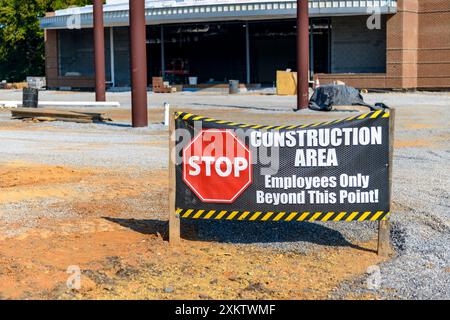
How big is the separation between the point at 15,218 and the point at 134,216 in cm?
155

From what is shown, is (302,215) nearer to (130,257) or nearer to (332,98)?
(130,257)

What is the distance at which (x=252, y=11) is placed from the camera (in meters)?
47.5

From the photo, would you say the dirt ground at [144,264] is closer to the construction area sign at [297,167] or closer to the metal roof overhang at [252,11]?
the construction area sign at [297,167]

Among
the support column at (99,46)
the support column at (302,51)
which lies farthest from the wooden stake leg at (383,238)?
the support column at (99,46)

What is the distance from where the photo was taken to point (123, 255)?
855cm

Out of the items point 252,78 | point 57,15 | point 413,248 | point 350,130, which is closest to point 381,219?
point 413,248

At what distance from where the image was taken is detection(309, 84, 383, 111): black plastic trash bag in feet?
102

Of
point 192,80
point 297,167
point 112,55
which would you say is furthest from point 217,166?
point 112,55

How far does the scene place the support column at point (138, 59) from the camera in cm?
2391

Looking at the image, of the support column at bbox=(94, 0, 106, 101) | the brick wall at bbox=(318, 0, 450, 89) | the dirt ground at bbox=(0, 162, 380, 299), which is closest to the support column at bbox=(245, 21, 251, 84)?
the brick wall at bbox=(318, 0, 450, 89)

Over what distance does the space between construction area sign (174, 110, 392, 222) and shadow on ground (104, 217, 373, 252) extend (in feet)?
1.63

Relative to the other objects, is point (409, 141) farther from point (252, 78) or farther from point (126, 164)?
point (252, 78)
